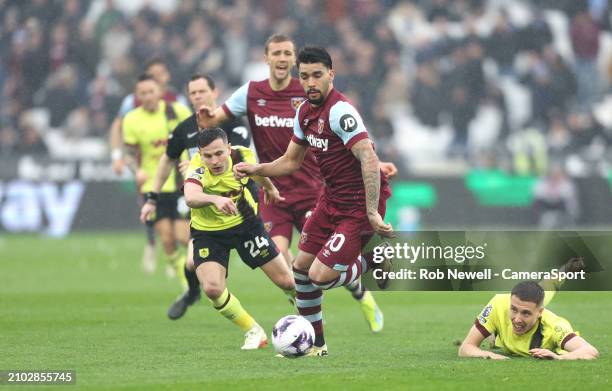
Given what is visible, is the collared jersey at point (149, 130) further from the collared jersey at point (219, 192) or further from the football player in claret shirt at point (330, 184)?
the football player in claret shirt at point (330, 184)

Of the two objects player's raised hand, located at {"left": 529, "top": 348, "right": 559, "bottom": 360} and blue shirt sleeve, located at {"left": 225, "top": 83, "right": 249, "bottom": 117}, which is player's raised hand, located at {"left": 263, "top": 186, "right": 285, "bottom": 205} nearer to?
blue shirt sleeve, located at {"left": 225, "top": 83, "right": 249, "bottom": 117}

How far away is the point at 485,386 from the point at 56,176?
17.1 m

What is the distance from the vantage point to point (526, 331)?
9141mm

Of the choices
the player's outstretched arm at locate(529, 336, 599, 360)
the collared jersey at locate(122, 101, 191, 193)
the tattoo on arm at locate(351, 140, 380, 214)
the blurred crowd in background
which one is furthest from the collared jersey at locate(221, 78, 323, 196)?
the blurred crowd in background

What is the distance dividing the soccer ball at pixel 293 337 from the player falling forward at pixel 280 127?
226 centimetres

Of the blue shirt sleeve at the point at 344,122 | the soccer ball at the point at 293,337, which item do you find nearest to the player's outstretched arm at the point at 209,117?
the blue shirt sleeve at the point at 344,122

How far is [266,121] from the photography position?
11570mm

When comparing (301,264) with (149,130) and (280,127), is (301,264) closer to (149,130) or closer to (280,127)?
(280,127)

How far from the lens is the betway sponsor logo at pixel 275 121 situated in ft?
37.8

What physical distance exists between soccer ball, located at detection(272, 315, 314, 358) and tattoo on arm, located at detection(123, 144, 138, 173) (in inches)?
260

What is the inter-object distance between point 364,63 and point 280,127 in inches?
605

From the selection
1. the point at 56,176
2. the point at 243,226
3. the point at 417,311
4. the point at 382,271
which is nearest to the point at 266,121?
the point at 243,226

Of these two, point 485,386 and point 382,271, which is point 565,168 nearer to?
point 382,271

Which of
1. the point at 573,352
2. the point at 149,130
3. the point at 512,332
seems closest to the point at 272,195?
the point at 512,332
